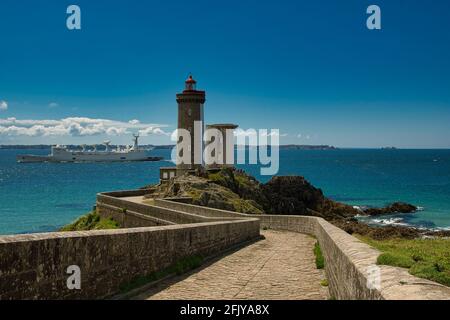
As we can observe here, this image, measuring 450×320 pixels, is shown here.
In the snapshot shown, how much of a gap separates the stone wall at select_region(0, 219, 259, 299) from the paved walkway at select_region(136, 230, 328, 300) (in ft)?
2.14

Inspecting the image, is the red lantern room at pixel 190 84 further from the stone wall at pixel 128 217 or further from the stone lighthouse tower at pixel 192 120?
the stone wall at pixel 128 217

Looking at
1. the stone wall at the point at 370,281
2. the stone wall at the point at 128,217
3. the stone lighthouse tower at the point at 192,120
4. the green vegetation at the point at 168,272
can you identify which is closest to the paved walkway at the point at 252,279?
the green vegetation at the point at 168,272

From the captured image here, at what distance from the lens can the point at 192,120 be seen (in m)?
48.8

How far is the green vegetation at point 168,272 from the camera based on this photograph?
9180 millimetres

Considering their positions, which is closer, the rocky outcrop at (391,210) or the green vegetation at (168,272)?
the green vegetation at (168,272)

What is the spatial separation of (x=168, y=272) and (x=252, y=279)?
2.05 m

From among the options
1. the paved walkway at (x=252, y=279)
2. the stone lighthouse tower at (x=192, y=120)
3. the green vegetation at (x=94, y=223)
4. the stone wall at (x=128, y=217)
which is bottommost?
the green vegetation at (x=94, y=223)

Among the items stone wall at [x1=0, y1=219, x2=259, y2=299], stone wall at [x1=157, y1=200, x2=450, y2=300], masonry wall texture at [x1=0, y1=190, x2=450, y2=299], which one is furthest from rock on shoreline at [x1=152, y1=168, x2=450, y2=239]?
stone wall at [x1=157, y1=200, x2=450, y2=300]

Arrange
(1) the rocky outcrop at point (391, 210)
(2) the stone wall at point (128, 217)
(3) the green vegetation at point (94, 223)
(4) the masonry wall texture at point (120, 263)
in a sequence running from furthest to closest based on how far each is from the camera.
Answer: (1) the rocky outcrop at point (391, 210) → (3) the green vegetation at point (94, 223) → (2) the stone wall at point (128, 217) → (4) the masonry wall texture at point (120, 263)

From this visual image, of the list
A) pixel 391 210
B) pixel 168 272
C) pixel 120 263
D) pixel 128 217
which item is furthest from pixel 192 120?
pixel 120 263

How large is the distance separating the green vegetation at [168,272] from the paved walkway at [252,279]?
8.2 inches

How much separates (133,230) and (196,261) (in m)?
3.54

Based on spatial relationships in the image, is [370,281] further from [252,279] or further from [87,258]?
[252,279]

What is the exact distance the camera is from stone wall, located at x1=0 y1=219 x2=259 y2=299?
611 cm
